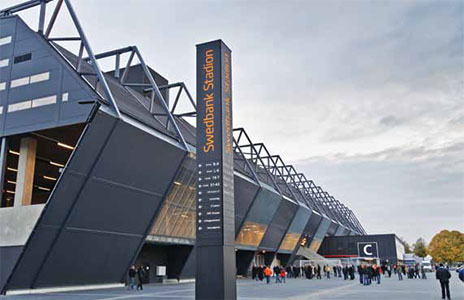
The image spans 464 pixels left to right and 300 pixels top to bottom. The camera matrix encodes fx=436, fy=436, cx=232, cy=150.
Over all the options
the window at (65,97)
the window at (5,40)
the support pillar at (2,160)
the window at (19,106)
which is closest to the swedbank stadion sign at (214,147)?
the window at (65,97)

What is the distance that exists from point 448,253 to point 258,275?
358 ft

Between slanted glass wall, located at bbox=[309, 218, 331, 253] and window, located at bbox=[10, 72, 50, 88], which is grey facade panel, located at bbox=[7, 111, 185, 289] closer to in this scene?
window, located at bbox=[10, 72, 50, 88]

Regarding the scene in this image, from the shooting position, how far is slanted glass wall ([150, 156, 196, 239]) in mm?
31500

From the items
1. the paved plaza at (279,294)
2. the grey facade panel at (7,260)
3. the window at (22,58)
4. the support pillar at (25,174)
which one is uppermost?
the window at (22,58)

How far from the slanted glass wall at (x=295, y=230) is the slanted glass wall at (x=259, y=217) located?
9.10 m

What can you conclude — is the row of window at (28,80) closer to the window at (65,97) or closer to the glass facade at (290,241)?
the window at (65,97)

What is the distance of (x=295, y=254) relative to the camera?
66.6m

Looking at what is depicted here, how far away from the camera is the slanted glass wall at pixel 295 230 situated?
5869 cm

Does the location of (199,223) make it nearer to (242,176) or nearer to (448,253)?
(242,176)

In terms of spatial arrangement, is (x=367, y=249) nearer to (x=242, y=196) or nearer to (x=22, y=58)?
(x=242, y=196)

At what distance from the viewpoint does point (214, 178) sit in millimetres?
16141

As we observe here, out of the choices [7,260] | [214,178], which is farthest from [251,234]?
[214,178]

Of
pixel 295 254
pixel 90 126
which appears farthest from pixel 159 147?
pixel 295 254

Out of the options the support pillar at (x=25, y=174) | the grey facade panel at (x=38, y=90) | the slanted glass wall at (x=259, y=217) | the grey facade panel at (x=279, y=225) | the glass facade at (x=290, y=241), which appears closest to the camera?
the grey facade panel at (x=38, y=90)
